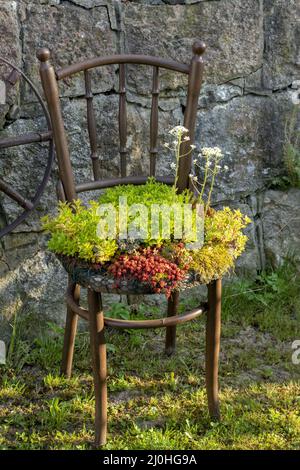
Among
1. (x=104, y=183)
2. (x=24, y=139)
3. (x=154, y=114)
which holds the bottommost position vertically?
(x=104, y=183)

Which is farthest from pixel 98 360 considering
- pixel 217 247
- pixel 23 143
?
pixel 23 143

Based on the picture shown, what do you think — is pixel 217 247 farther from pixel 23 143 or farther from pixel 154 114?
pixel 23 143

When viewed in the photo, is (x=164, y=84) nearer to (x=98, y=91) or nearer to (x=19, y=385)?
(x=98, y=91)

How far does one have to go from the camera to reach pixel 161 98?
9.62 feet

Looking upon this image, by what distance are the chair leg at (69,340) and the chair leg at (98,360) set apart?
13.2 inches

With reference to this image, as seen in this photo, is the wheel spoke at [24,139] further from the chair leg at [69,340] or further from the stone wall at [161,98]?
the chair leg at [69,340]

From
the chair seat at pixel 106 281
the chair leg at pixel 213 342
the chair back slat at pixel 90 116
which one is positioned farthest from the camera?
the chair back slat at pixel 90 116

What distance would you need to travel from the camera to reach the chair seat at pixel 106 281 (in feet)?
7.13

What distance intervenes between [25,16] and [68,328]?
1180 mm

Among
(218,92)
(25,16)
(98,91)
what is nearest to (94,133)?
(98,91)

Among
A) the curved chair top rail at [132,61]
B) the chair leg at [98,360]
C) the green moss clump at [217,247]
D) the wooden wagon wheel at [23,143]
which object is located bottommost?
the chair leg at [98,360]

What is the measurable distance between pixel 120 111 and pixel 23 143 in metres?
0.38

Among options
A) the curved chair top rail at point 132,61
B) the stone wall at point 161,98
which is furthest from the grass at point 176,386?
the curved chair top rail at point 132,61

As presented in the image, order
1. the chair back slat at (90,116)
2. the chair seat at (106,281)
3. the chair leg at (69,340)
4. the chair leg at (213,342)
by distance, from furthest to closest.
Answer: the chair leg at (69,340), the chair back slat at (90,116), the chair leg at (213,342), the chair seat at (106,281)
